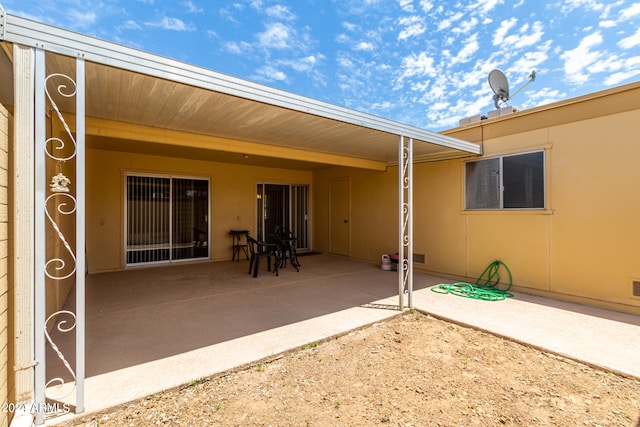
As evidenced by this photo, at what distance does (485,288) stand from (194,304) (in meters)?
4.67

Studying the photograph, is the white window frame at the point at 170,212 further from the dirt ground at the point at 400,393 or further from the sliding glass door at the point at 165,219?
the dirt ground at the point at 400,393

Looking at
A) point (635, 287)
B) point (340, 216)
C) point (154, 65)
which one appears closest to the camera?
point (154, 65)

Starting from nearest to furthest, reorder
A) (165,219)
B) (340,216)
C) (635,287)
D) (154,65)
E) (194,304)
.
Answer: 1. (154,65)
2. (635,287)
3. (194,304)
4. (165,219)
5. (340,216)

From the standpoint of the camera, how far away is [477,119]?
5.76 metres

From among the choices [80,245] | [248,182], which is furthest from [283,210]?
[80,245]

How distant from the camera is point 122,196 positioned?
21.0ft

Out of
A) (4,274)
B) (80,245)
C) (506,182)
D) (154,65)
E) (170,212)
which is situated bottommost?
(4,274)

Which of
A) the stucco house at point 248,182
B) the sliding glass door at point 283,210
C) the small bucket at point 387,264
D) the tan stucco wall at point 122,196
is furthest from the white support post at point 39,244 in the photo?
the sliding glass door at point 283,210

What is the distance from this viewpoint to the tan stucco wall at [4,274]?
1.65 meters

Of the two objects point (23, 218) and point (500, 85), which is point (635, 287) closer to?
point (500, 85)

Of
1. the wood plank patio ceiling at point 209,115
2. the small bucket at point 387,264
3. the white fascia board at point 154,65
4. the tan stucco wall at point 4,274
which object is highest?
the wood plank patio ceiling at point 209,115

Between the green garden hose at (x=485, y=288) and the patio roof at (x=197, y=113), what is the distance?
2.14m

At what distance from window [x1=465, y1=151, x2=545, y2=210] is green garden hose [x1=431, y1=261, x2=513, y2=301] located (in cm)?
108

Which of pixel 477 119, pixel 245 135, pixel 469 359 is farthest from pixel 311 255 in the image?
pixel 469 359
